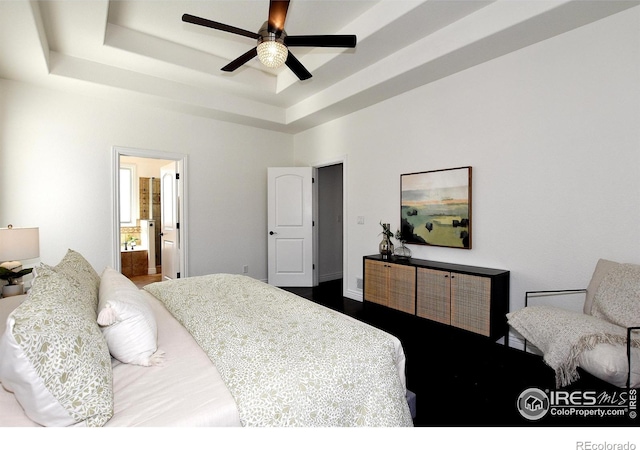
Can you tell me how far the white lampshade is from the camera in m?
2.43

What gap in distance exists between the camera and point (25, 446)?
931 millimetres

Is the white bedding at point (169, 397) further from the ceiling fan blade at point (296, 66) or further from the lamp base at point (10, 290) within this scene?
the ceiling fan blade at point (296, 66)

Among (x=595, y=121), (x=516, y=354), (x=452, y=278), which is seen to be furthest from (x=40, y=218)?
(x=595, y=121)

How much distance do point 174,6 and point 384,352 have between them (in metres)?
3.30

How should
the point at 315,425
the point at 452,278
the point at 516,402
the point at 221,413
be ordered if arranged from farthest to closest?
the point at 452,278, the point at 516,402, the point at 315,425, the point at 221,413

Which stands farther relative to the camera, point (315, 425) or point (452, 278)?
point (452, 278)

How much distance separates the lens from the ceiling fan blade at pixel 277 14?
199 cm

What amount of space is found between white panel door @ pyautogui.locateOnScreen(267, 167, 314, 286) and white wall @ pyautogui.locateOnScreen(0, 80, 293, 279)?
21cm

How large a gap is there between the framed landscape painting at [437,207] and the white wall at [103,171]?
2464 mm

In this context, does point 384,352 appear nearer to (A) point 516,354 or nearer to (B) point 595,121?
(A) point 516,354

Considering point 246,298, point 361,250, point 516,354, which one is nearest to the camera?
point 246,298

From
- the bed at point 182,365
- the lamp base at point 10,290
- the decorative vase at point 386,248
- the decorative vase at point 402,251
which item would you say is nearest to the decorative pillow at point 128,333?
the bed at point 182,365

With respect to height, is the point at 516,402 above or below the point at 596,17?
below

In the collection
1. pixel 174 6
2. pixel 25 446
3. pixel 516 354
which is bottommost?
pixel 516 354
